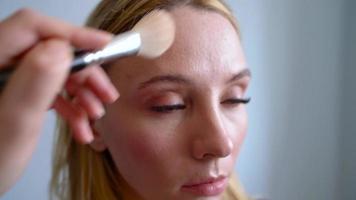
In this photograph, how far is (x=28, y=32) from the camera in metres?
0.25

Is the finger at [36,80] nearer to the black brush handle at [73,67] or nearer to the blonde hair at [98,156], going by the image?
the black brush handle at [73,67]

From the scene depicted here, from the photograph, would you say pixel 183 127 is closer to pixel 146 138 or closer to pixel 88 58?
pixel 146 138

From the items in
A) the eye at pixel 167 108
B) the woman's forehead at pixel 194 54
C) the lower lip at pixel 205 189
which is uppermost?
the woman's forehead at pixel 194 54

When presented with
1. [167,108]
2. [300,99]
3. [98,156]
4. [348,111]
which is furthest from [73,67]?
[348,111]

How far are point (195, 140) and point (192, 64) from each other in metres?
0.10

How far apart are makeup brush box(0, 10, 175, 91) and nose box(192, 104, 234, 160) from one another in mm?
120

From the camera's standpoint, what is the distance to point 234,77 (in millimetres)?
530

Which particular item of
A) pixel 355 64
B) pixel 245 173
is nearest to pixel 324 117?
pixel 355 64

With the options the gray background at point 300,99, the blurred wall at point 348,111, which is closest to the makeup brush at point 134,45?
the gray background at point 300,99

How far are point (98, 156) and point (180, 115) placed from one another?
17 centimetres

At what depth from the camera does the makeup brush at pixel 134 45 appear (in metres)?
0.28

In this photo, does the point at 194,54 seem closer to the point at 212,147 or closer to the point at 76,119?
the point at 212,147

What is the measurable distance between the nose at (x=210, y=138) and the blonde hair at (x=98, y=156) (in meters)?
0.15

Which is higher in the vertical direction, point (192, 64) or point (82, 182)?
point (192, 64)
